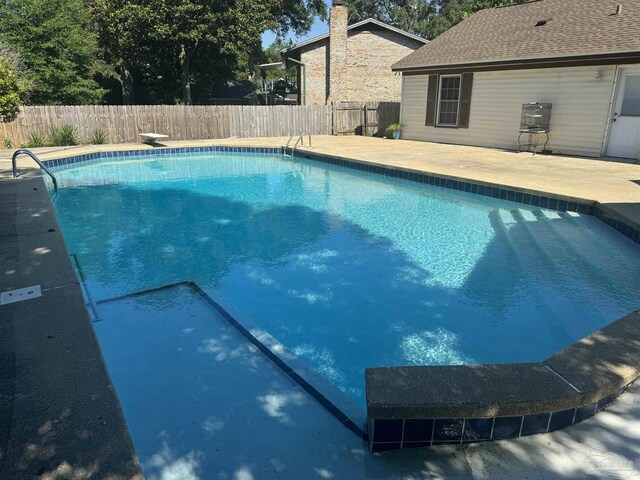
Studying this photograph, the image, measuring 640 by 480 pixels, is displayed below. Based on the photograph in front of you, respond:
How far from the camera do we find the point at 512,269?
17.3 feet

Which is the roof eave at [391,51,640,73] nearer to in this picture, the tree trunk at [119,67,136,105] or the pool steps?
the pool steps

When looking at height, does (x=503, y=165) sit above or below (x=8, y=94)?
below

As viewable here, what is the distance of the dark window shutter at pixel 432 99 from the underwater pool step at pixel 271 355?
1236 cm

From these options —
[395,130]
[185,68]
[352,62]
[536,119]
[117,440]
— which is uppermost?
[352,62]

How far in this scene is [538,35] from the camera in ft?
41.5

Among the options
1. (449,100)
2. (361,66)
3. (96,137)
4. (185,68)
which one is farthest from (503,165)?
(185,68)

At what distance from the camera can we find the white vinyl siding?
429 inches

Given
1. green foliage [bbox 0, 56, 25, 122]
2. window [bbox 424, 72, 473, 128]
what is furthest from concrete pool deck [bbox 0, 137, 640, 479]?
window [bbox 424, 72, 473, 128]

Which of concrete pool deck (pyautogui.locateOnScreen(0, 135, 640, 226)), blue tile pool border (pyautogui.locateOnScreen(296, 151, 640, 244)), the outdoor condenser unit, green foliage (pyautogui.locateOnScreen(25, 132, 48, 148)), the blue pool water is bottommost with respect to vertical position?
the blue pool water

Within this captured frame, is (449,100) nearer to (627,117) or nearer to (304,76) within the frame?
(627,117)

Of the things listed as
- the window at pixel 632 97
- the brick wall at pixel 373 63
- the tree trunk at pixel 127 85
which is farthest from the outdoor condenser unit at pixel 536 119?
the tree trunk at pixel 127 85

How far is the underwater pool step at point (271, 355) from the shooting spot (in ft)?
8.43

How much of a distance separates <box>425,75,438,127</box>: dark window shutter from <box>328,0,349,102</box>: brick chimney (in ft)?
22.6

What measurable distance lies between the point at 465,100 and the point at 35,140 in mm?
13237
